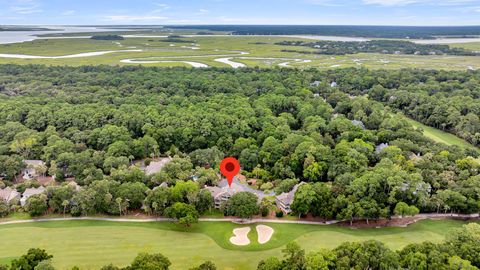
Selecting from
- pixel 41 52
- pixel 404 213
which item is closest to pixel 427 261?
pixel 404 213

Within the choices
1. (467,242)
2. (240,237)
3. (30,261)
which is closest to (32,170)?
(30,261)

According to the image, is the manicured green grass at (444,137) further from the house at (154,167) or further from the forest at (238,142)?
the house at (154,167)

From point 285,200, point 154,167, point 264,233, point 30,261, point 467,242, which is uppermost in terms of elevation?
point 467,242

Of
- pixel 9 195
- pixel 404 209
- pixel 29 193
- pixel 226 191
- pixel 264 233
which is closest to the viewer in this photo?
pixel 264 233

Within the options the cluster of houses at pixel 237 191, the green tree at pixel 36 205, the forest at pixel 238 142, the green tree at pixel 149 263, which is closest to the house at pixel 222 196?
the cluster of houses at pixel 237 191

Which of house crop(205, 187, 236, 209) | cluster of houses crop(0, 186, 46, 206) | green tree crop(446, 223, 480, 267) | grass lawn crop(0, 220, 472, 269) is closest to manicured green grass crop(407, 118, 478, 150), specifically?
grass lawn crop(0, 220, 472, 269)

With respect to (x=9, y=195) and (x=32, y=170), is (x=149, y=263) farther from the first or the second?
(x=32, y=170)

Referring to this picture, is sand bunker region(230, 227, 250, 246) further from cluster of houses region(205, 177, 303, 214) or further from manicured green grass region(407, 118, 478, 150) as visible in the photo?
manicured green grass region(407, 118, 478, 150)
